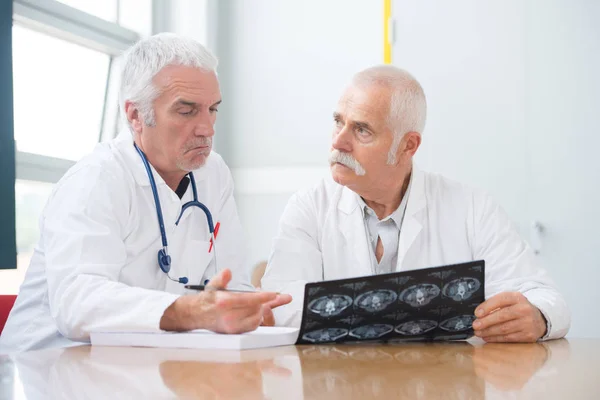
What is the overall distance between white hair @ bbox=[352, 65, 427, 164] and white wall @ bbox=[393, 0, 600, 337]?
148cm

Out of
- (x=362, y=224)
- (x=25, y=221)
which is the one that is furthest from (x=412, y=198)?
(x=25, y=221)

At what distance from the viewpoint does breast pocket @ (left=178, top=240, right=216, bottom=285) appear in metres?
2.09

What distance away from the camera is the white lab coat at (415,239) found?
6.81 feet

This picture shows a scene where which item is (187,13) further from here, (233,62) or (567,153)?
(567,153)

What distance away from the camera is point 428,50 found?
3.76 metres

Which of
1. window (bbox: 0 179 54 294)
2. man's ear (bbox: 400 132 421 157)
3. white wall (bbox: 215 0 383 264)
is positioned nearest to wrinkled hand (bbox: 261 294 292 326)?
man's ear (bbox: 400 132 421 157)

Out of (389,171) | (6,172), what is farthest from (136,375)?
(6,172)

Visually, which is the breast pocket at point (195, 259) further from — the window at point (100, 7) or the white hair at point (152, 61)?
the window at point (100, 7)

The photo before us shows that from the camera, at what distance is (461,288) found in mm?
1565

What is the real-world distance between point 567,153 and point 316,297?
2490mm

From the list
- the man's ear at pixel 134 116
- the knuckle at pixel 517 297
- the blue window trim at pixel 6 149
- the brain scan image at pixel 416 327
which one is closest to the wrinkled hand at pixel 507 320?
the knuckle at pixel 517 297

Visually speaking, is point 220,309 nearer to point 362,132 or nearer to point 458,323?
point 458,323

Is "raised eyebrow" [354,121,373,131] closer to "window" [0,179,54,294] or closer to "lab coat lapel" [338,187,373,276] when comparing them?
"lab coat lapel" [338,187,373,276]

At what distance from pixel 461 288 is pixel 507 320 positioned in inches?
6.5
